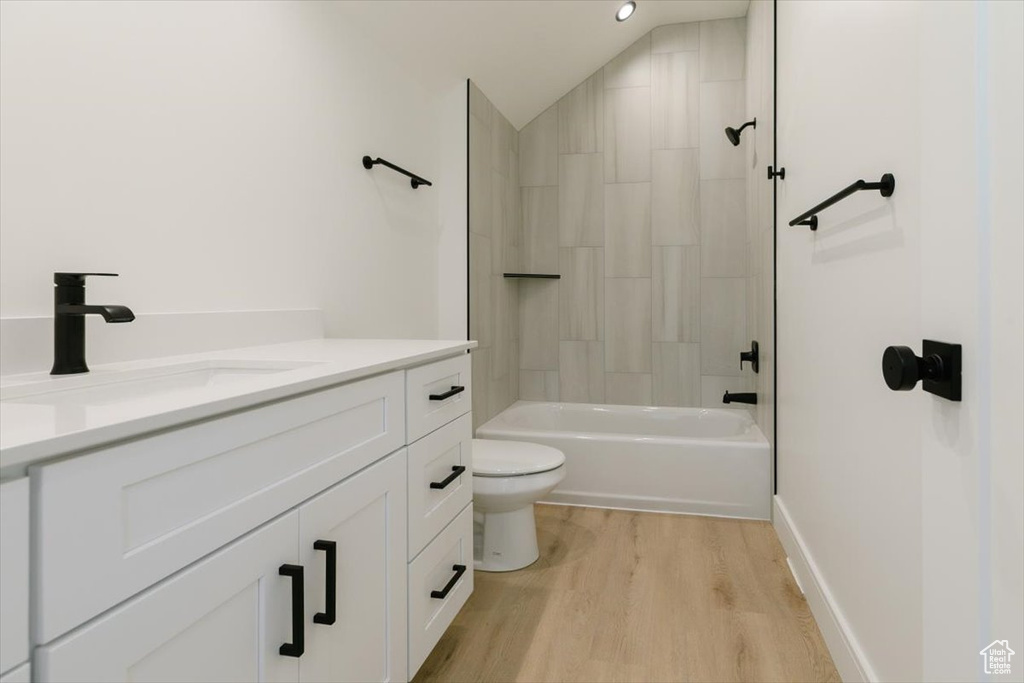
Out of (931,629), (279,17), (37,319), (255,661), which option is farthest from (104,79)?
(931,629)

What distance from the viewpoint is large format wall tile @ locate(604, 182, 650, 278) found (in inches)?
138

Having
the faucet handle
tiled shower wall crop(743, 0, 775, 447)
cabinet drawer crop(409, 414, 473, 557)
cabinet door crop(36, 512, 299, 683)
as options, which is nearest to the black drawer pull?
cabinet drawer crop(409, 414, 473, 557)

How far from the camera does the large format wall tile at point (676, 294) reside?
345 centimetres

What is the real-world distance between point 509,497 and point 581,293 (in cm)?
181

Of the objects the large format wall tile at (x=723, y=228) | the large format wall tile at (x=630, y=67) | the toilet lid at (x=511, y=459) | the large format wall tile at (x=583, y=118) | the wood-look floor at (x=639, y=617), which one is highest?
the large format wall tile at (x=630, y=67)

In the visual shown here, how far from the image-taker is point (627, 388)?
3.57 m

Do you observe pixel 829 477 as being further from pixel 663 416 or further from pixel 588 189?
pixel 588 189

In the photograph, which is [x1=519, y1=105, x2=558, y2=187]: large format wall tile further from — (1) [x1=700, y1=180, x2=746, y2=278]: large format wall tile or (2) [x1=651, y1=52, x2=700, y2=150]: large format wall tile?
(1) [x1=700, y1=180, x2=746, y2=278]: large format wall tile

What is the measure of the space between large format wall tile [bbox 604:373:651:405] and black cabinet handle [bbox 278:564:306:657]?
288 centimetres

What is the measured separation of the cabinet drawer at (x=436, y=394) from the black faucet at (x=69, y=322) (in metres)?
0.56

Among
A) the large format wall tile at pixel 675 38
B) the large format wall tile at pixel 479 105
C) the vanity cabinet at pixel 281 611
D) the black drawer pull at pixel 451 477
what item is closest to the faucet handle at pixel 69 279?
the vanity cabinet at pixel 281 611

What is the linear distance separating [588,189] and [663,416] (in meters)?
1.44

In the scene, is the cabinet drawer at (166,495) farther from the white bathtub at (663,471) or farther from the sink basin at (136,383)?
the white bathtub at (663,471)

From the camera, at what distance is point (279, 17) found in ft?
5.49
